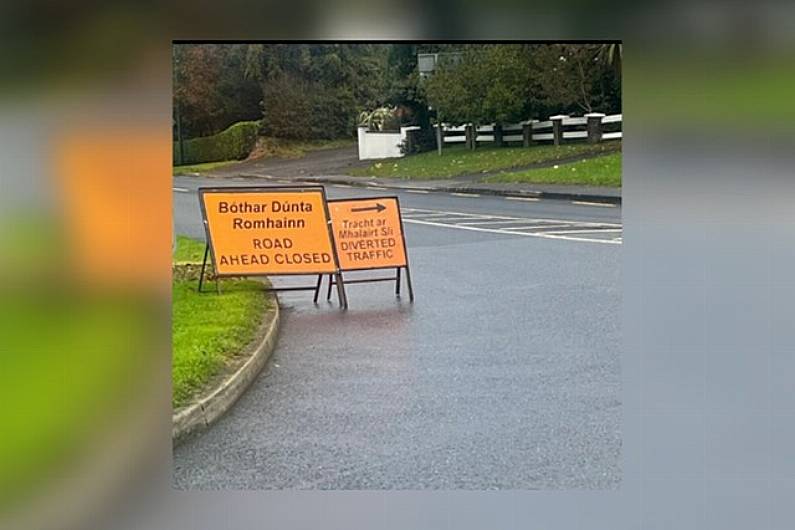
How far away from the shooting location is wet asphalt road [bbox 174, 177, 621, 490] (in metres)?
4.71

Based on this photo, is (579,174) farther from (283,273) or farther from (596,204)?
(283,273)

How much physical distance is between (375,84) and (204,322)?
1.45 m

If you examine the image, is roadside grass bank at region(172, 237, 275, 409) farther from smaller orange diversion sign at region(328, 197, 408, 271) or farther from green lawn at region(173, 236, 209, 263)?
smaller orange diversion sign at region(328, 197, 408, 271)

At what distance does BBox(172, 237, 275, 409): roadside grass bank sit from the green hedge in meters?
0.41

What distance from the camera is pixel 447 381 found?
4805 mm

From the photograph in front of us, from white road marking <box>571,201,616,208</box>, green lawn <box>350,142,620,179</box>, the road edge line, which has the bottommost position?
the road edge line

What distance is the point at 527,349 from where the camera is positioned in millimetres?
4828

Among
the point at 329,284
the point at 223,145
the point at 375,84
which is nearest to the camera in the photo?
the point at 375,84
